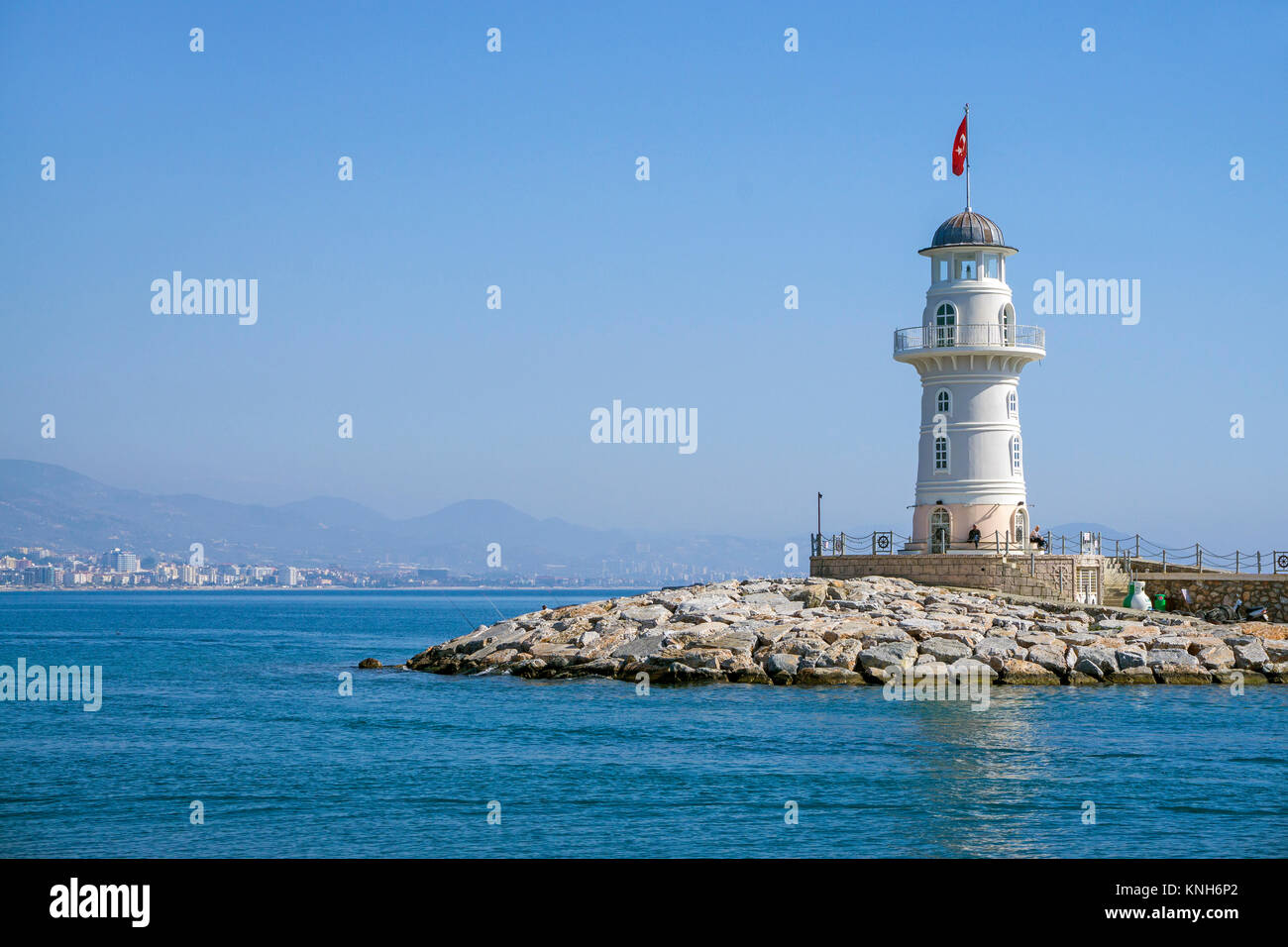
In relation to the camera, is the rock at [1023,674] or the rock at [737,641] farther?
the rock at [737,641]

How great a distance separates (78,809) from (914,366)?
3132cm

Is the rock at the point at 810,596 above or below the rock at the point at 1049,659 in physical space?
above

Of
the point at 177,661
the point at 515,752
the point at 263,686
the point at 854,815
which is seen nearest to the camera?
the point at 854,815

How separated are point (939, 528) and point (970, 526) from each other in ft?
3.37

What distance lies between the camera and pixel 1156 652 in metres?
34.4

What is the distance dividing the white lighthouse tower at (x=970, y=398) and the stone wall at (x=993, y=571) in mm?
1252

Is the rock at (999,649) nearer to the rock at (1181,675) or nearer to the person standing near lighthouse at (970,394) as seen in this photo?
the rock at (1181,675)

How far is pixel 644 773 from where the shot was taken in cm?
2306

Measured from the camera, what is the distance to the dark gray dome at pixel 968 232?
146ft

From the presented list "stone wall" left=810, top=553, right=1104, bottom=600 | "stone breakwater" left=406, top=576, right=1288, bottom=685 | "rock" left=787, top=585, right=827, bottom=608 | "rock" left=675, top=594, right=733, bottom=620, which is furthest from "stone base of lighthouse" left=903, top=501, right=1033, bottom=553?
"rock" left=675, top=594, right=733, bottom=620


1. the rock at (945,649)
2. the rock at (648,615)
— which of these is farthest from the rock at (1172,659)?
the rock at (648,615)
